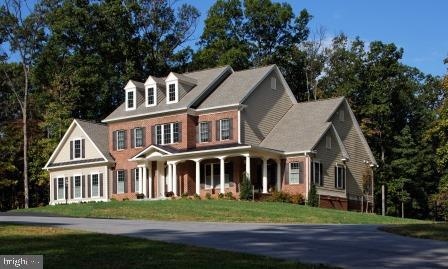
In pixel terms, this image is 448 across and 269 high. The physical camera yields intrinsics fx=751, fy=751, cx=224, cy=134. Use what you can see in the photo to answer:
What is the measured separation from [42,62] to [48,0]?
5.37 metres

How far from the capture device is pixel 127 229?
20.9 metres

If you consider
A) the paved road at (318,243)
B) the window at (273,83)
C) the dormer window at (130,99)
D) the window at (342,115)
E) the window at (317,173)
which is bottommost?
the paved road at (318,243)

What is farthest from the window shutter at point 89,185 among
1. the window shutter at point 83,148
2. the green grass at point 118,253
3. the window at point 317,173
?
the green grass at point 118,253

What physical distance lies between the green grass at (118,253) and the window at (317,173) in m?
28.9

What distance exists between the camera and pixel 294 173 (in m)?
46.1

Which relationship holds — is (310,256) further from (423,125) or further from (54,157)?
(423,125)

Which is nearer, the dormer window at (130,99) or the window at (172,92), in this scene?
the window at (172,92)

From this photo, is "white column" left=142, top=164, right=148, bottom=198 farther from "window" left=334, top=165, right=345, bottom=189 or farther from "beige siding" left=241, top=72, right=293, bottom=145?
"window" left=334, top=165, right=345, bottom=189

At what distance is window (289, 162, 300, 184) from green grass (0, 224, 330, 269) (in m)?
28.9

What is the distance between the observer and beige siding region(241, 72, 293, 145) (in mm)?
47688

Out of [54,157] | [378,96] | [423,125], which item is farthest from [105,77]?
[423,125]

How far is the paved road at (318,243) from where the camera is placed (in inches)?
603

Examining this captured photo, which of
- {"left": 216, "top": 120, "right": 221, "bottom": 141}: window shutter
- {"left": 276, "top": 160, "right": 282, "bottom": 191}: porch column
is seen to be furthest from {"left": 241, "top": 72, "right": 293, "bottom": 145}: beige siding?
{"left": 276, "top": 160, "right": 282, "bottom": 191}: porch column

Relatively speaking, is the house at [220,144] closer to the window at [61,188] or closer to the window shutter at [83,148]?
the window shutter at [83,148]
